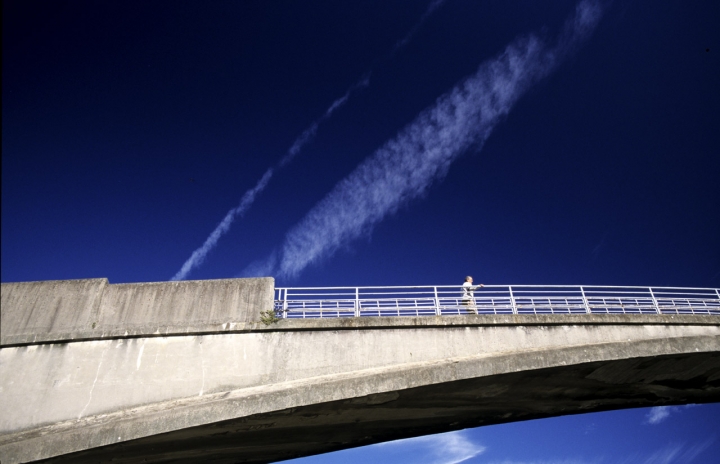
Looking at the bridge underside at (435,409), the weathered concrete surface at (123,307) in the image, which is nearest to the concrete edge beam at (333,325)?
the weathered concrete surface at (123,307)

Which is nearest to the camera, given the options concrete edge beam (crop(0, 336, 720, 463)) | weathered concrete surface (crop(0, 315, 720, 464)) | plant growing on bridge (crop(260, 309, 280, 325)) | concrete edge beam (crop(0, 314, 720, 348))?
concrete edge beam (crop(0, 336, 720, 463))

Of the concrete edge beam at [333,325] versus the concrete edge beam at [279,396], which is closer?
the concrete edge beam at [279,396]

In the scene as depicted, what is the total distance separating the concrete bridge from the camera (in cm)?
844

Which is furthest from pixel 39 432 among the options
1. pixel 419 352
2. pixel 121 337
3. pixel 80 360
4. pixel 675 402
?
pixel 675 402

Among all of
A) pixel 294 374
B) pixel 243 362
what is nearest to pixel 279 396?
pixel 294 374

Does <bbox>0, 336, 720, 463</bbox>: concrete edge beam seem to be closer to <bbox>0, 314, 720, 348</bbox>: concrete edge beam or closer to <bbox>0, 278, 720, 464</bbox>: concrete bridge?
<bbox>0, 278, 720, 464</bbox>: concrete bridge

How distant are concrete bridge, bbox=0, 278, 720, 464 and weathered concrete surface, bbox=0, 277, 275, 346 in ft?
0.07

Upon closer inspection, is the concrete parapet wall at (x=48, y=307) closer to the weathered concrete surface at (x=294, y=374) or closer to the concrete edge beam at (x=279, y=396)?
the weathered concrete surface at (x=294, y=374)

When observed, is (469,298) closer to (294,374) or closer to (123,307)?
(294,374)

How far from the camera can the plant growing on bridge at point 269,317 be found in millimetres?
9352

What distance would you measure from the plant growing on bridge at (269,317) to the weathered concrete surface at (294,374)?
4.7 inches

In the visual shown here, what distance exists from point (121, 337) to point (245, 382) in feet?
7.64

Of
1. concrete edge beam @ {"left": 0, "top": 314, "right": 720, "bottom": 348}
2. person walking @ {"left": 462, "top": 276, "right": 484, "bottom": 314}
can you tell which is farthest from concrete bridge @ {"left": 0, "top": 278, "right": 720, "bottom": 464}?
person walking @ {"left": 462, "top": 276, "right": 484, "bottom": 314}

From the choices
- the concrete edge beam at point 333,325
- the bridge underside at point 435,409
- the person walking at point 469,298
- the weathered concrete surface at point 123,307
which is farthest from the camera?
the person walking at point 469,298
